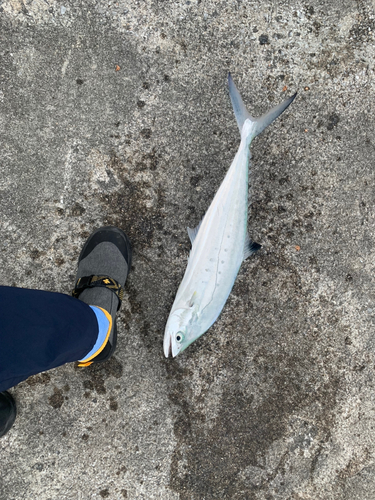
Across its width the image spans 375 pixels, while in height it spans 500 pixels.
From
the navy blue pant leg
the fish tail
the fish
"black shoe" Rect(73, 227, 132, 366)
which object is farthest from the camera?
"black shoe" Rect(73, 227, 132, 366)

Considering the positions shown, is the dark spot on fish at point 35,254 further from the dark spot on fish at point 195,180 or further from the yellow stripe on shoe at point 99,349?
the dark spot on fish at point 195,180

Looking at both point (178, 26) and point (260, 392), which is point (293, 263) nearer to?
point (260, 392)

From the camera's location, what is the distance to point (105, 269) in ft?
7.22

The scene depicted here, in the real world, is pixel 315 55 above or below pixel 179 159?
above

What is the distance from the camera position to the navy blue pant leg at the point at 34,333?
4.62 feet

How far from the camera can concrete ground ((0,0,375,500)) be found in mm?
2174

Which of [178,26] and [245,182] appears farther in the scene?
[178,26]

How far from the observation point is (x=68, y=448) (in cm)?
217

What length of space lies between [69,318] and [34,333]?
0.68ft

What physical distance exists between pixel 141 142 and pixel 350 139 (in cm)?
154

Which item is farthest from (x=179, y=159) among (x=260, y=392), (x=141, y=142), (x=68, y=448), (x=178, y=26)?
(x=68, y=448)

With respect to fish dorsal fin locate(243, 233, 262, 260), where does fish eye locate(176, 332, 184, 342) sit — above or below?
below

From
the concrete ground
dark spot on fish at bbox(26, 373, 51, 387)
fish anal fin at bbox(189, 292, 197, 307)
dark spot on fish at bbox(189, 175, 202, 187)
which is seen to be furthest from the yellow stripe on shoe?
dark spot on fish at bbox(189, 175, 202, 187)

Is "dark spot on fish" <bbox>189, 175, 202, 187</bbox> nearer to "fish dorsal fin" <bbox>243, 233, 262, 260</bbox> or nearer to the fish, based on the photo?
the fish
